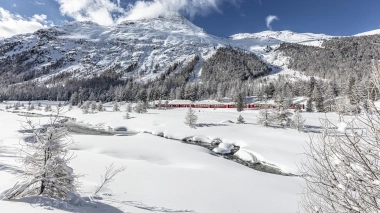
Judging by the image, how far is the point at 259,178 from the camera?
68.9 feet

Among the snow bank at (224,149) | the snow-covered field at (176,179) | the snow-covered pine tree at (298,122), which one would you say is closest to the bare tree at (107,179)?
the snow-covered field at (176,179)

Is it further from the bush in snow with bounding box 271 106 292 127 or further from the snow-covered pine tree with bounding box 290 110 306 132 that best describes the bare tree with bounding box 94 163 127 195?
the bush in snow with bounding box 271 106 292 127

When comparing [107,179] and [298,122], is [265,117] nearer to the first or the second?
[298,122]

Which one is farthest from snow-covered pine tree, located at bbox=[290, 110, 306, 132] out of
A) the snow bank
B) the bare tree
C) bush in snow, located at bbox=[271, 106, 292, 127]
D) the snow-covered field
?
the bare tree

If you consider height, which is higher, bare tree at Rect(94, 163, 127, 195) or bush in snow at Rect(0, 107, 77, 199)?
bush in snow at Rect(0, 107, 77, 199)

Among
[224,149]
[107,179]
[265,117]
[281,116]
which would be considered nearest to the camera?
[107,179]

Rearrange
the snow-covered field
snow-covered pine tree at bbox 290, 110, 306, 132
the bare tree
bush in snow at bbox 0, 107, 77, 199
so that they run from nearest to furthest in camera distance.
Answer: bush in snow at bbox 0, 107, 77, 199
the bare tree
the snow-covered field
snow-covered pine tree at bbox 290, 110, 306, 132

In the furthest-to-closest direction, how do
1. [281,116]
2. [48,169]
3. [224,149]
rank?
[281,116]
[224,149]
[48,169]

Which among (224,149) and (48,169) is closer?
(48,169)

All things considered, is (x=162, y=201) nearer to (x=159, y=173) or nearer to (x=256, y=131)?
(x=159, y=173)

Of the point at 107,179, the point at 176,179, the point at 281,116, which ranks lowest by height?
the point at 176,179

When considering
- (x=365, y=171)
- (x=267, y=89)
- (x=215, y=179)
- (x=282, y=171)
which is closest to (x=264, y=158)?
(x=282, y=171)

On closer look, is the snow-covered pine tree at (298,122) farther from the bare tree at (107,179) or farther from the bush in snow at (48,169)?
the bush in snow at (48,169)

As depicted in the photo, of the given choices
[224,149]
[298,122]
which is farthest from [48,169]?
[298,122]
